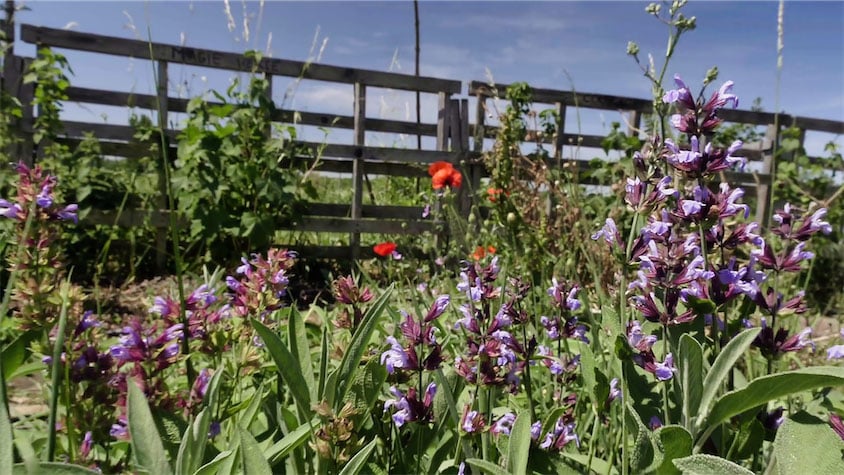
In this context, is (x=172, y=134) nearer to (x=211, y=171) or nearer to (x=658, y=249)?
(x=211, y=171)

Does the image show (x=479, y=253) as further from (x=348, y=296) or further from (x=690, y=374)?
(x=690, y=374)

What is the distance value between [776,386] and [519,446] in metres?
0.34

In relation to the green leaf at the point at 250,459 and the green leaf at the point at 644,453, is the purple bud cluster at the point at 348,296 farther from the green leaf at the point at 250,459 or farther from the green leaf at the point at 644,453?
the green leaf at the point at 644,453

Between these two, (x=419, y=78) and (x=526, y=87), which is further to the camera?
(x=419, y=78)

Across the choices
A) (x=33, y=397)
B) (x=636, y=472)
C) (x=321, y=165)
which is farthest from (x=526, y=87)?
(x=636, y=472)

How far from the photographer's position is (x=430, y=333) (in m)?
0.91

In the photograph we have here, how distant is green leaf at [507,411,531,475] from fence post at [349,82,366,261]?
5165 mm

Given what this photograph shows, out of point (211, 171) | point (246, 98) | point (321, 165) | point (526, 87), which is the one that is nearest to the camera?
point (526, 87)

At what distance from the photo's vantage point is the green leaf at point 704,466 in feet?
2.33

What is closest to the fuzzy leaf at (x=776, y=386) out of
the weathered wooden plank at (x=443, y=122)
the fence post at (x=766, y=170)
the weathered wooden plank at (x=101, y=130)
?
the weathered wooden plank at (x=101, y=130)

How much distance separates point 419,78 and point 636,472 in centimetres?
604

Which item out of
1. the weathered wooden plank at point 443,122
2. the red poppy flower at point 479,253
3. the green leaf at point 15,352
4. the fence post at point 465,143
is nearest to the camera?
the green leaf at point 15,352

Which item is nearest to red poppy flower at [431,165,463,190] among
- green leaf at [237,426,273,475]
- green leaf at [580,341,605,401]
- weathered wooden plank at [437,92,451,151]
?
green leaf at [580,341,605,401]

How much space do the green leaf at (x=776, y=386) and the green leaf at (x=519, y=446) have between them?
0.26 m
